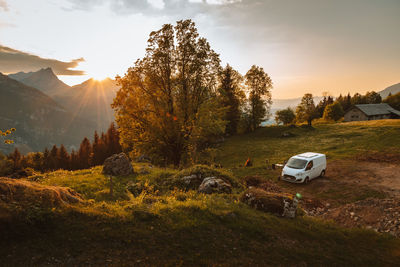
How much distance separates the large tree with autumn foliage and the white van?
861cm

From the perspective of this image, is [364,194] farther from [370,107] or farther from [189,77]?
[370,107]

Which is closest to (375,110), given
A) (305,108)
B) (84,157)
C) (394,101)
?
(394,101)

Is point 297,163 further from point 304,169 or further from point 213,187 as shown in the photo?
point 213,187

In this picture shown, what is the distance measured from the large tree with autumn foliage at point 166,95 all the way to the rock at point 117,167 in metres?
1.86

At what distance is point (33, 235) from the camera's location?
5816mm

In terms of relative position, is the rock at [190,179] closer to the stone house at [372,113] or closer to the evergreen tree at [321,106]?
the stone house at [372,113]

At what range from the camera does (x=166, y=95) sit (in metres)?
20.0

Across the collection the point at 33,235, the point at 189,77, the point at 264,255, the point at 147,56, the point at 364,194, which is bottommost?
the point at 364,194

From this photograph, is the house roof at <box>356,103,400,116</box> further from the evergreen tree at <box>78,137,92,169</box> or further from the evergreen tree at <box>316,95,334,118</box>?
the evergreen tree at <box>78,137,92,169</box>

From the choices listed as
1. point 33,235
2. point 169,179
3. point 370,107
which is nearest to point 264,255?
point 33,235

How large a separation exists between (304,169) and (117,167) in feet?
56.9

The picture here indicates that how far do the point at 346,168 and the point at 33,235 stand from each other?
26886 mm

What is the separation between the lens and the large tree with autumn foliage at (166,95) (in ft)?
63.9

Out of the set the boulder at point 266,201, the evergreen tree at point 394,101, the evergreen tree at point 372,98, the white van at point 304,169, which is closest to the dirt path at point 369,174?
the white van at point 304,169
